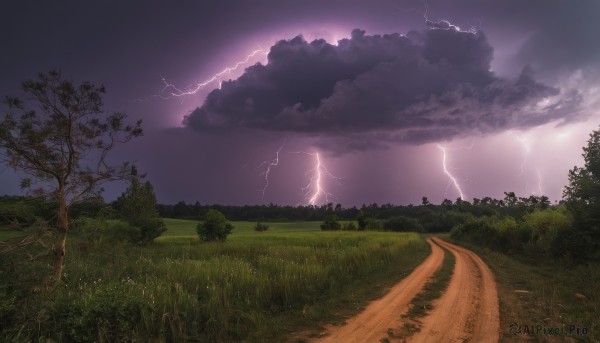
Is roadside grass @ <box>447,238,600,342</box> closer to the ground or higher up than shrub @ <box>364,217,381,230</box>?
higher up

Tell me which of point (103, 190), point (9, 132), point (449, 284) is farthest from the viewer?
point (449, 284)

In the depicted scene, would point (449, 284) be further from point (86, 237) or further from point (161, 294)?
point (86, 237)

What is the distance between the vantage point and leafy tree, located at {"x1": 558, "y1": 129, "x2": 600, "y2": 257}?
17.9 m

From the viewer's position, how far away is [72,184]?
9.02 m

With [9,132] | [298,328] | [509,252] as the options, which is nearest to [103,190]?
[9,132]

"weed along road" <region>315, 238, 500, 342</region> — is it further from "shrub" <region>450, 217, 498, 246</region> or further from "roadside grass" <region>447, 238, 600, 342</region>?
"shrub" <region>450, 217, 498, 246</region>

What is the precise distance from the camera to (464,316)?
8.77 metres

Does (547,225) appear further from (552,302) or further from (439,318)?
(439,318)

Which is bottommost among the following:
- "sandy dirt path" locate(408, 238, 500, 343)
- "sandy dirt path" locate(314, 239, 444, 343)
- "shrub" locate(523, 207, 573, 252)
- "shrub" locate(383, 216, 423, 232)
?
"shrub" locate(383, 216, 423, 232)

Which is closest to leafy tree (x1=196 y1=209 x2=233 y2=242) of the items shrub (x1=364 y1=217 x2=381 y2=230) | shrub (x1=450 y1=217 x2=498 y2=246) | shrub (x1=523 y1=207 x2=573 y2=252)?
shrub (x1=450 y1=217 x2=498 y2=246)

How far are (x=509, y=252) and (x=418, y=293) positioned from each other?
20.5 metres

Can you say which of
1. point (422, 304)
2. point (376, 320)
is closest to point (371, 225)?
point (422, 304)

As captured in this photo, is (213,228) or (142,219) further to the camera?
(142,219)

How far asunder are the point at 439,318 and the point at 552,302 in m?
4.25
